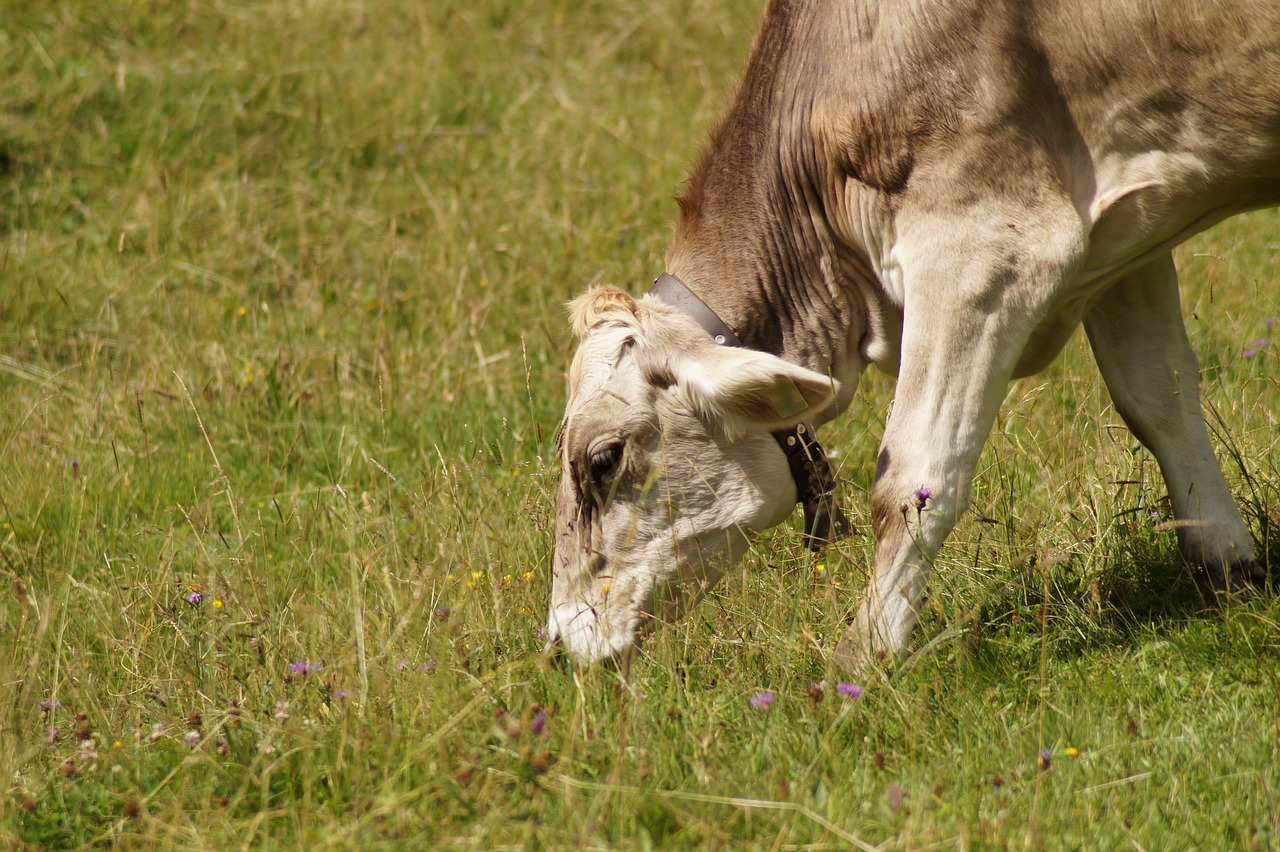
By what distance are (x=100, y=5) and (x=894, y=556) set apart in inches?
289

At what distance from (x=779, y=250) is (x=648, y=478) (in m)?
0.79

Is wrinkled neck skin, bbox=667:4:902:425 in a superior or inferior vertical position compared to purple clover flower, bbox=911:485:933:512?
superior

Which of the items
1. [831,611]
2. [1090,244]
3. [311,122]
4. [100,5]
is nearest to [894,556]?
Answer: [831,611]

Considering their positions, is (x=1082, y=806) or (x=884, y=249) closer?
(x=1082, y=806)

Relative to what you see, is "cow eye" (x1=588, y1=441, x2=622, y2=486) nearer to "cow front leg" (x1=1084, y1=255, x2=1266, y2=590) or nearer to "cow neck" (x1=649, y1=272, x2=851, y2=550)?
"cow neck" (x1=649, y1=272, x2=851, y2=550)

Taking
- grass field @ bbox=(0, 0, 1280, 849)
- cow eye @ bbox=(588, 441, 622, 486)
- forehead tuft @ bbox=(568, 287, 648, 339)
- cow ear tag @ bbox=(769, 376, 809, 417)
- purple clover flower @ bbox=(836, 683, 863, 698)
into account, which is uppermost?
forehead tuft @ bbox=(568, 287, 648, 339)

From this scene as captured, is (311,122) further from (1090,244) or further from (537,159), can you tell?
(1090,244)

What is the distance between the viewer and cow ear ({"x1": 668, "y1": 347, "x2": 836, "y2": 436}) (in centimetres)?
365

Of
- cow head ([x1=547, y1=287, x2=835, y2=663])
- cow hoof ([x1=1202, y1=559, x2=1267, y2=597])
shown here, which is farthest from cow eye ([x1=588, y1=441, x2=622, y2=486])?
cow hoof ([x1=1202, y1=559, x2=1267, y2=597])

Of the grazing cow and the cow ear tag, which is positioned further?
the cow ear tag

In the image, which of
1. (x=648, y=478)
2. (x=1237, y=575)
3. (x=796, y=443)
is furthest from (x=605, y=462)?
(x=1237, y=575)

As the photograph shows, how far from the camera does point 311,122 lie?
7930mm

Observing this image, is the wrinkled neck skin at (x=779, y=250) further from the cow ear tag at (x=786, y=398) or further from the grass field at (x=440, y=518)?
the grass field at (x=440, y=518)

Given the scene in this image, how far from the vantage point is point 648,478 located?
3.86 metres
